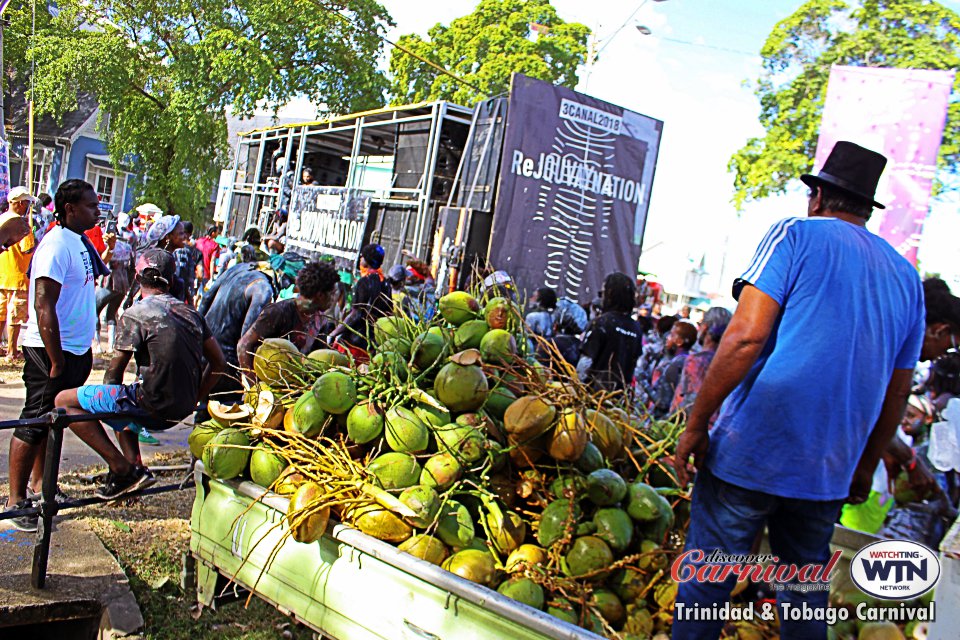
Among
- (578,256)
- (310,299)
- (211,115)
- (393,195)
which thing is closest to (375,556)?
(310,299)

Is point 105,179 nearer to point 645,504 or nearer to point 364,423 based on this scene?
point 364,423

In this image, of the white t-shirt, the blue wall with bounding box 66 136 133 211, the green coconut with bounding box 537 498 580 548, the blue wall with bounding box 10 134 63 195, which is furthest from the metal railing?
the blue wall with bounding box 10 134 63 195

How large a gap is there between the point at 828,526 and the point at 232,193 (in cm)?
1771

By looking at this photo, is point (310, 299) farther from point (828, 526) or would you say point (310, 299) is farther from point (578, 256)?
point (578, 256)

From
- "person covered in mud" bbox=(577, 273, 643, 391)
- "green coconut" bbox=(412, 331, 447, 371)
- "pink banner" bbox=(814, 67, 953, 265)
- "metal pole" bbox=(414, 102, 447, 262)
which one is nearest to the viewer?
"green coconut" bbox=(412, 331, 447, 371)

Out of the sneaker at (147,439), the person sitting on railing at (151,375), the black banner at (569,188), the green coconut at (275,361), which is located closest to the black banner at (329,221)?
the black banner at (569,188)

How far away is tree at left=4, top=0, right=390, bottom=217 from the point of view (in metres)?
19.2

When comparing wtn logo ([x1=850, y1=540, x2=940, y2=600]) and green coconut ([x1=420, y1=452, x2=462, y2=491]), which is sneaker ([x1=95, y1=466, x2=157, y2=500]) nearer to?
green coconut ([x1=420, y1=452, x2=462, y2=491])

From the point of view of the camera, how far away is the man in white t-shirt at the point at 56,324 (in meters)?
3.87

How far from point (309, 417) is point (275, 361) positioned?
480mm

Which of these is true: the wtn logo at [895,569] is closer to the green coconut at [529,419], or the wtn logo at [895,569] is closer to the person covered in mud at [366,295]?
the green coconut at [529,419]

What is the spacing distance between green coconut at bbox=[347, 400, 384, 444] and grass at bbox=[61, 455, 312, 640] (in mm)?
842

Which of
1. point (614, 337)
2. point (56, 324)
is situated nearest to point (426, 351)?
point (56, 324)

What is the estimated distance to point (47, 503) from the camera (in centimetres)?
305
